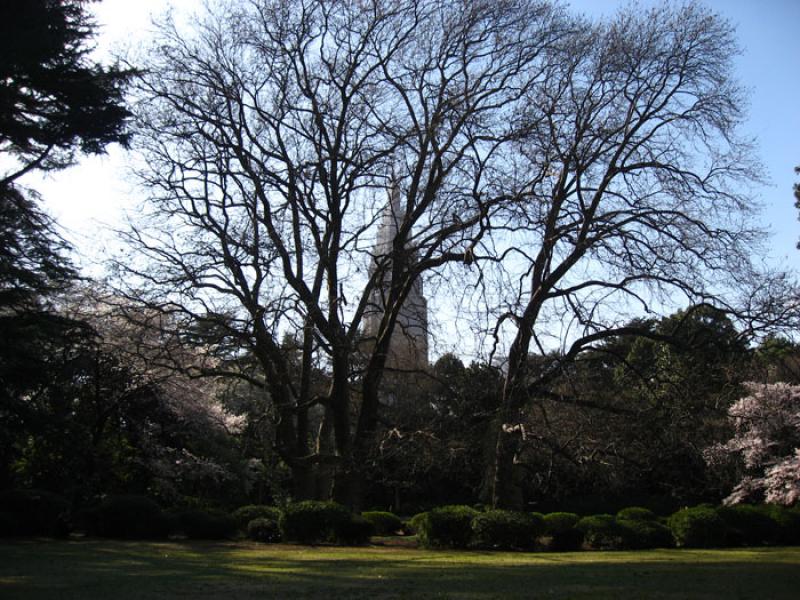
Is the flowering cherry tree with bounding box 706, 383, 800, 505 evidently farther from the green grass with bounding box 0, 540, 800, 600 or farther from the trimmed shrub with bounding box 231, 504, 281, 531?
the trimmed shrub with bounding box 231, 504, 281, 531

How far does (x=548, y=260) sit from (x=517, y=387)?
3.41 meters

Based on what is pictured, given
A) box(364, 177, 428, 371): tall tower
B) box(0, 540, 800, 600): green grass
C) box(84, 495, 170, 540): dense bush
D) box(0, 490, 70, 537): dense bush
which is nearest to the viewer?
box(0, 540, 800, 600): green grass

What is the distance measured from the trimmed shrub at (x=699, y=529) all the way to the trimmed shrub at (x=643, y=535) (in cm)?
33

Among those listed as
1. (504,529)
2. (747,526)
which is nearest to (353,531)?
(504,529)

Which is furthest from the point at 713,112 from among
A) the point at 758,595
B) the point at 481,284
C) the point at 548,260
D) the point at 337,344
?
the point at 758,595

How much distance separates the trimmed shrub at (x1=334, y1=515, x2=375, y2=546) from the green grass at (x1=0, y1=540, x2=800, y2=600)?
1.00m

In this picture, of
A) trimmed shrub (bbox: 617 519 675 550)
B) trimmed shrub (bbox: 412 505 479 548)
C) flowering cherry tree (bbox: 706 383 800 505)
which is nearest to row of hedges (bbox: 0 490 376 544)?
trimmed shrub (bbox: 412 505 479 548)

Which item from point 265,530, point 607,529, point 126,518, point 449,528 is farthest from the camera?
point 265,530

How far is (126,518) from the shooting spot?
18859mm

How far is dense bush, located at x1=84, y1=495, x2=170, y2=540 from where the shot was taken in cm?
1886

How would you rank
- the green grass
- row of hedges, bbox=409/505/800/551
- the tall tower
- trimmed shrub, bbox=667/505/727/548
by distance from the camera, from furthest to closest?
the tall tower
trimmed shrub, bbox=667/505/727/548
row of hedges, bbox=409/505/800/551
the green grass

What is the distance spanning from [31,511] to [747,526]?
18.3 metres

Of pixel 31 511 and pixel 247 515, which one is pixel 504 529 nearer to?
pixel 247 515

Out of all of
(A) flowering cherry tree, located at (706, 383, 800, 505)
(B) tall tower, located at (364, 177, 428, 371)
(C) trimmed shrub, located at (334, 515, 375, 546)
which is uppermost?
(B) tall tower, located at (364, 177, 428, 371)
